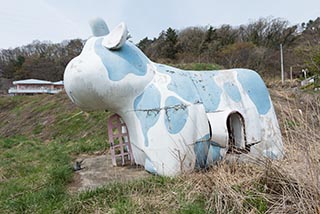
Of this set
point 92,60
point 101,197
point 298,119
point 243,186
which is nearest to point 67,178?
point 101,197

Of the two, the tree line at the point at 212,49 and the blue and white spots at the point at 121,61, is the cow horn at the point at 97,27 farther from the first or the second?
the tree line at the point at 212,49

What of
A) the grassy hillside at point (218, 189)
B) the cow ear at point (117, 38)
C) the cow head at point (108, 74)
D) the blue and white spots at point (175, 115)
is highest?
the cow ear at point (117, 38)

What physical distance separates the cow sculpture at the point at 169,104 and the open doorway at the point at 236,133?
0.04 ft

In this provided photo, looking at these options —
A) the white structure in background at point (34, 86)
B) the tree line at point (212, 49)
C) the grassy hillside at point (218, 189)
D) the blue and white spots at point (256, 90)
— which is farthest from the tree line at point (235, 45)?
the grassy hillside at point (218, 189)

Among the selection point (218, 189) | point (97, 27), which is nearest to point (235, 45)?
point (97, 27)

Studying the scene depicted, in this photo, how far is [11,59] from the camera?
124ft

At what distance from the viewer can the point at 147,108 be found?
3.77 m

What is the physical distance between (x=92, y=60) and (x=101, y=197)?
5.41 ft

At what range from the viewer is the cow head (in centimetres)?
372

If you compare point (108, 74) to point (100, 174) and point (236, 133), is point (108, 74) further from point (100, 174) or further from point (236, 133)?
point (236, 133)

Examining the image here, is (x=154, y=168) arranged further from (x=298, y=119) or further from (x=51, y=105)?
(x=51, y=105)

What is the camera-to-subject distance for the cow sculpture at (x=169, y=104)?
3.60 m

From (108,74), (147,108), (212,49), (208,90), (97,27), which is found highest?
(212,49)

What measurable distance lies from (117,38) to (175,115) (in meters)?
1.20
